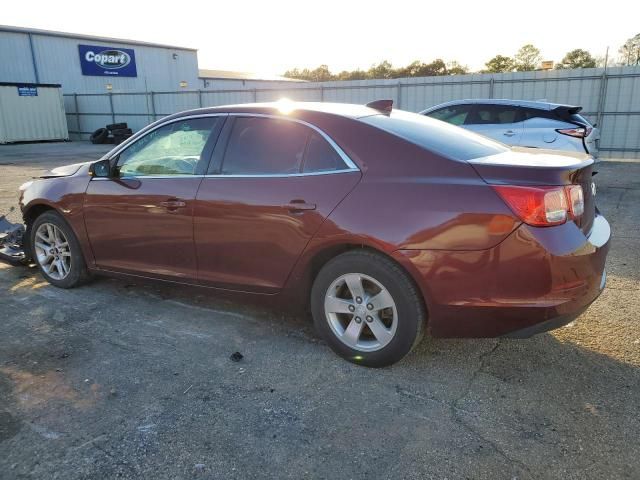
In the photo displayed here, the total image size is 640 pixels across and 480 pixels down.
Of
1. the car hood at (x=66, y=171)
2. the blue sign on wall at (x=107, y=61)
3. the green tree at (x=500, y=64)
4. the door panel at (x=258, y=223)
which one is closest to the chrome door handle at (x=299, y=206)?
the door panel at (x=258, y=223)

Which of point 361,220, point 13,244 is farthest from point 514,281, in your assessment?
point 13,244

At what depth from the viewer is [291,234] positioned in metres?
3.30

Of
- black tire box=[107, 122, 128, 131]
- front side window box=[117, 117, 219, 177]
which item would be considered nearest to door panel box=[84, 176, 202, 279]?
front side window box=[117, 117, 219, 177]

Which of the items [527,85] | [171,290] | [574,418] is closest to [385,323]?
[574,418]

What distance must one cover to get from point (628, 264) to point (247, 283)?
382cm

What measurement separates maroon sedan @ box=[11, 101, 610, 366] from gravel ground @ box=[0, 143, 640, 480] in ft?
1.19

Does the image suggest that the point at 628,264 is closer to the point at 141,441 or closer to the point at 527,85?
the point at 141,441

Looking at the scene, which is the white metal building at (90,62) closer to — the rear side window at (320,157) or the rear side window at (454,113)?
the rear side window at (454,113)

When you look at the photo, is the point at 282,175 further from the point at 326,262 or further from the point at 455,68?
the point at 455,68

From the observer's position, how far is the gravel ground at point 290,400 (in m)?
2.40

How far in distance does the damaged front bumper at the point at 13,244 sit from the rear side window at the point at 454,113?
6965 mm

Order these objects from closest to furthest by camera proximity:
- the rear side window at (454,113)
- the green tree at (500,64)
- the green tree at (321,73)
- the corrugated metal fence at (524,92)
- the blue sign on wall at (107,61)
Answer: the rear side window at (454,113) → the corrugated metal fence at (524,92) → the blue sign on wall at (107,61) → the green tree at (500,64) → the green tree at (321,73)

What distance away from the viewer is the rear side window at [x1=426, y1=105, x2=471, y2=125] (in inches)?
378

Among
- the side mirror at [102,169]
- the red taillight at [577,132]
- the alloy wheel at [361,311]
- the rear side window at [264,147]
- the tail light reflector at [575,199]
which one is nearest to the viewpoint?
the tail light reflector at [575,199]
